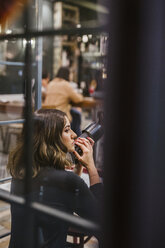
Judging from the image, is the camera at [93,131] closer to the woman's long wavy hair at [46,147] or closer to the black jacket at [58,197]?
the woman's long wavy hair at [46,147]

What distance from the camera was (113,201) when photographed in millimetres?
774

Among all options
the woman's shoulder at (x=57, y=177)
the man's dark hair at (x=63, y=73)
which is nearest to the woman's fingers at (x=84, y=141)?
the woman's shoulder at (x=57, y=177)

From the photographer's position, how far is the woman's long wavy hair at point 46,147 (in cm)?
150

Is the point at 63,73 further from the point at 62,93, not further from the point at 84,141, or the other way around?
the point at 84,141

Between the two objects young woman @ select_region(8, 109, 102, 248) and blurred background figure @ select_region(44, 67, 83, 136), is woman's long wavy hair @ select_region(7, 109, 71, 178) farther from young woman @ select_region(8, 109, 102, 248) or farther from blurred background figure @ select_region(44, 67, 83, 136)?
blurred background figure @ select_region(44, 67, 83, 136)

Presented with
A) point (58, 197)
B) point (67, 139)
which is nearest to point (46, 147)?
point (67, 139)

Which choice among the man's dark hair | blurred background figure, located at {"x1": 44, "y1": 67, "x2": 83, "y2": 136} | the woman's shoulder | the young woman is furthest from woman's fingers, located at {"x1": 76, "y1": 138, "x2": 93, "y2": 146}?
the man's dark hair

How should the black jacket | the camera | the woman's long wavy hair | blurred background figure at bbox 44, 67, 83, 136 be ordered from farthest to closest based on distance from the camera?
blurred background figure at bbox 44, 67, 83, 136 < the camera < the woman's long wavy hair < the black jacket

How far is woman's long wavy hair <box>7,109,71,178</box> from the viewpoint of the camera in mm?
1497

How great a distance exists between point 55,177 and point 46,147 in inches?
6.4

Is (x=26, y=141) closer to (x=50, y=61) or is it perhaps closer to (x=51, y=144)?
(x=51, y=144)

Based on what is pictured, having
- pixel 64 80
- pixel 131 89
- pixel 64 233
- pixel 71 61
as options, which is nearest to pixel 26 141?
pixel 131 89

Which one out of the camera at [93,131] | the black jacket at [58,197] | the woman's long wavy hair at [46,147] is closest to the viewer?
the black jacket at [58,197]

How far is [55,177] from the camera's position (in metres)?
1.45
